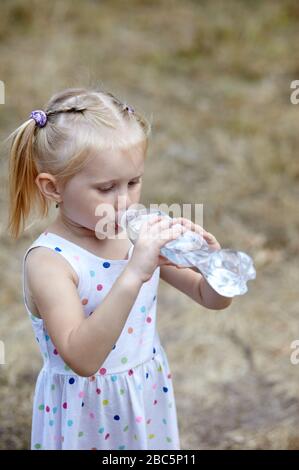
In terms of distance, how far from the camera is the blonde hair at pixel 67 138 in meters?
1.40

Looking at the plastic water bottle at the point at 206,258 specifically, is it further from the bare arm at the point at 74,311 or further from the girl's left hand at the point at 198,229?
the bare arm at the point at 74,311

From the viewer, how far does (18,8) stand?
17.1ft

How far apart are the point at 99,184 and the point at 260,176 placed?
2.35m

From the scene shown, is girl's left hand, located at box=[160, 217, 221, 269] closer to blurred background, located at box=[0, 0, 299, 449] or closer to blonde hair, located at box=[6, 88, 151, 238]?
blonde hair, located at box=[6, 88, 151, 238]

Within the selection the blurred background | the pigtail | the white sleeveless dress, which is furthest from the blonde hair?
the blurred background

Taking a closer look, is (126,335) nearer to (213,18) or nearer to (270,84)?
(270,84)

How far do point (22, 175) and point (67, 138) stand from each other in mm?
147

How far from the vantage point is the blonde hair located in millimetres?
1404

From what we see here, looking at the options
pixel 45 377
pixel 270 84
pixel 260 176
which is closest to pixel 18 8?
pixel 270 84

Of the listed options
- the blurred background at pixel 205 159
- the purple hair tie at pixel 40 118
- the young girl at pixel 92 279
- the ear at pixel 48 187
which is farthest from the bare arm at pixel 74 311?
the blurred background at pixel 205 159

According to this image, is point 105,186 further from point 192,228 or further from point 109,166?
point 192,228

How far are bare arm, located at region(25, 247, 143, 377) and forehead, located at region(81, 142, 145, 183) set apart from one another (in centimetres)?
18

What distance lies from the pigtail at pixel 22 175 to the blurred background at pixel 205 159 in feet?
0.89

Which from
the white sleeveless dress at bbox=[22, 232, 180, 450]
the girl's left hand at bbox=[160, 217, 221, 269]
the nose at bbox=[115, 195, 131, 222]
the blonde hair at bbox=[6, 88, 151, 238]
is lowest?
the white sleeveless dress at bbox=[22, 232, 180, 450]
